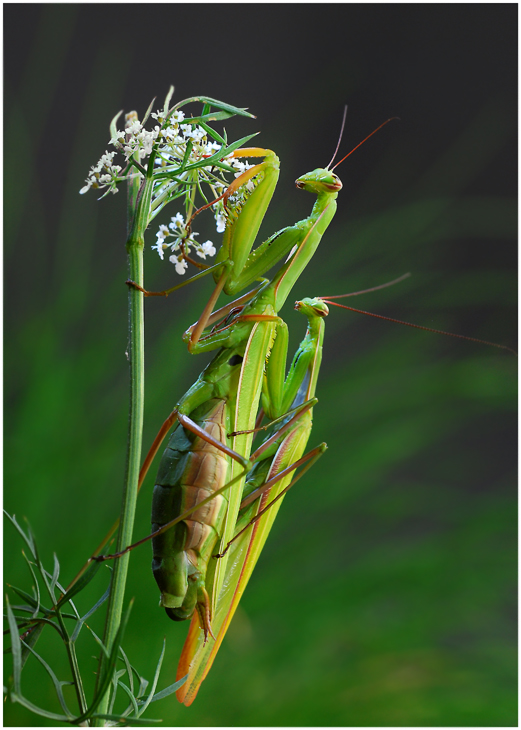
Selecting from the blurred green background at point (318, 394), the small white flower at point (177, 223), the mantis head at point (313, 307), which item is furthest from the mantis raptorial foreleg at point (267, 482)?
the blurred green background at point (318, 394)

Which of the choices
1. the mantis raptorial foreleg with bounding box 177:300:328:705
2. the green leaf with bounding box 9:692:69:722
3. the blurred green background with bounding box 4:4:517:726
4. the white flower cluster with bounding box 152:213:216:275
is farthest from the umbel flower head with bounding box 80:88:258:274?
the blurred green background with bounding box 4:4:517:726

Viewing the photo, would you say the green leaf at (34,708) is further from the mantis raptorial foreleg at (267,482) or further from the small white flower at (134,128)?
the small white flower at (134,128)

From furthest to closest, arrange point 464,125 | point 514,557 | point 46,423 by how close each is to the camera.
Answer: point 464,125 → point 514,557 → point 46,423

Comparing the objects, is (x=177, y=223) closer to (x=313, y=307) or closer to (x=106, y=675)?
(x=313, y=307)

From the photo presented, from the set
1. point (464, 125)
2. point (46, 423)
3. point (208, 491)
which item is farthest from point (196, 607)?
point (464, 125)

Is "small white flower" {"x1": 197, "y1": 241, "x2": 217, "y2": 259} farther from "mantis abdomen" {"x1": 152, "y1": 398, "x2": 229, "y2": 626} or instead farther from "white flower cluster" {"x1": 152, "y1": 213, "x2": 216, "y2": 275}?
"mantis abdomen" {"x1": 152, "y1": 398, "x2": 229, "y2": 626}

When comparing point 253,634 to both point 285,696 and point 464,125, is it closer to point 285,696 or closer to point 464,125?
point 285,696
